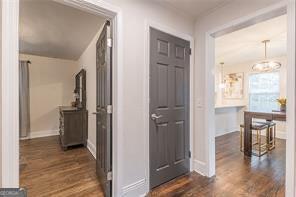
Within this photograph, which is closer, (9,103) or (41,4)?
(9,103)

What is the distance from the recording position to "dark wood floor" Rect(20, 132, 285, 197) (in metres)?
2.06

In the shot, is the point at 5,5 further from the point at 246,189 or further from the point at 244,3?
the point at 246,189

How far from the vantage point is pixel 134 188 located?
1.93 metres

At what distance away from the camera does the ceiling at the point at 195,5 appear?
2.17 metres

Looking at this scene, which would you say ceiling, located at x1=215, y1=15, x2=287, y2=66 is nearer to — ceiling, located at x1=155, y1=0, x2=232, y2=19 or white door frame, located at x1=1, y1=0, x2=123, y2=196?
ceiling, located at x1=155, y1=0, x2=232, y2=19

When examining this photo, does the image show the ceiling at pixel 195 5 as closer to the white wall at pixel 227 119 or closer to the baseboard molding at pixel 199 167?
the baseboard molding at pixel 199 167

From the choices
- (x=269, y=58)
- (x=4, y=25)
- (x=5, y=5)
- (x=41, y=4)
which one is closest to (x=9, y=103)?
(x=4, y=25)

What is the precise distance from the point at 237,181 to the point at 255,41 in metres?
2.93

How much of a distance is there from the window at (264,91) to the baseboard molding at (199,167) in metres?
3.91

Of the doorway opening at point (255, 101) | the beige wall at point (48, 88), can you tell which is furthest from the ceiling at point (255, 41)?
the beige wall at point (48, 88)

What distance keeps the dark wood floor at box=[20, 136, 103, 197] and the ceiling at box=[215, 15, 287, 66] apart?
3490 millimetres

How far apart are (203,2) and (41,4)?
2.12 metres

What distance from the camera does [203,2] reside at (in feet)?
7.20

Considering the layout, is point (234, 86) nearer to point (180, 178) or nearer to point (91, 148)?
point (180, 178)
